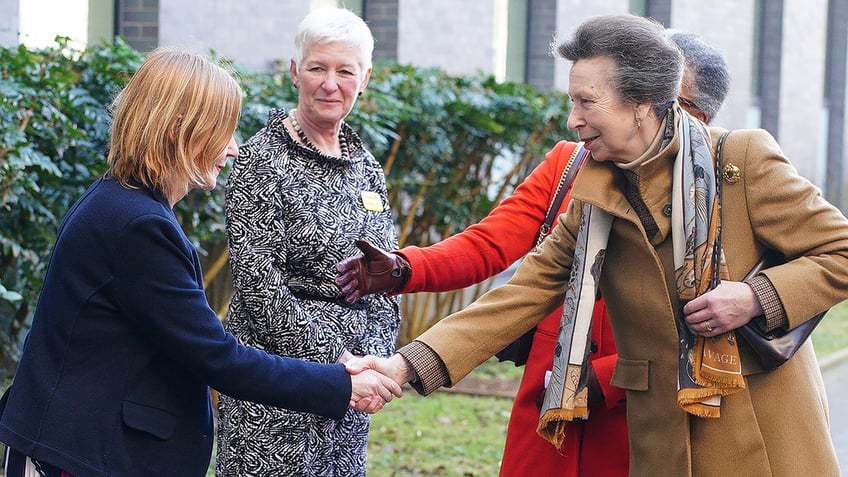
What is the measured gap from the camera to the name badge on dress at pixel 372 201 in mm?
4043

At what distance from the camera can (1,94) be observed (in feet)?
16.1

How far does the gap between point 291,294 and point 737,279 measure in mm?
1452

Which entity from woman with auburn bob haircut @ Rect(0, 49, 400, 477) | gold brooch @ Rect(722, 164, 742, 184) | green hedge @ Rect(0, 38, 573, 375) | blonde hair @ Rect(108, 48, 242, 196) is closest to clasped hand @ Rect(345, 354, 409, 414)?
woman with auburn bob haircut @ Rect(0, 49, 400, 477)

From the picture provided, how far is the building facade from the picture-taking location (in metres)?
8.71

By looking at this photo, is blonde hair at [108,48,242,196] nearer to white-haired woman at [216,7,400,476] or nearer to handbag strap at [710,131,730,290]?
white-haired woman at [216,7,400,476]

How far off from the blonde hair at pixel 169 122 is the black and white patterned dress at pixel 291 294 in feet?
2.77

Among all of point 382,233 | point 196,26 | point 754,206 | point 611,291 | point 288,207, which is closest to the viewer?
point 754,206

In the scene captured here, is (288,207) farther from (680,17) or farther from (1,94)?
(680,17)

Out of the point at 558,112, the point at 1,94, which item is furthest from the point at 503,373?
the point at 1,94

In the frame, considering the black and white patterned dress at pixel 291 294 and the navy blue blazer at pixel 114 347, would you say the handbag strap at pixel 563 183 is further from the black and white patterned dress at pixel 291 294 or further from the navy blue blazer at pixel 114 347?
the navy blue blazer at pixel 114 347

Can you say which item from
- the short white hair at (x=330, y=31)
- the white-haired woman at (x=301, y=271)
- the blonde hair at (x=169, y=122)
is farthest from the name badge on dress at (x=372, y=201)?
the blonde hair at (x=169, y=122)

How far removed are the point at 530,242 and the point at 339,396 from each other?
3.40 feet

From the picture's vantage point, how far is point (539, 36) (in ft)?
45.8

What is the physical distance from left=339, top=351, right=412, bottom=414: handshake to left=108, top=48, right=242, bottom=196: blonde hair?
2.83 ft
